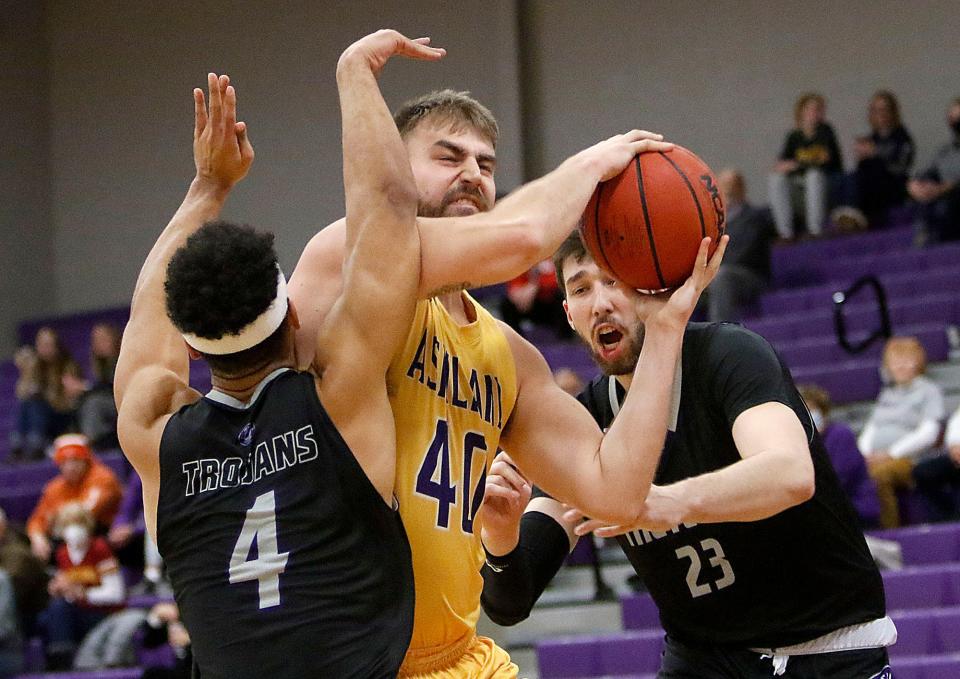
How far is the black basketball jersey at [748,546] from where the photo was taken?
3.66m

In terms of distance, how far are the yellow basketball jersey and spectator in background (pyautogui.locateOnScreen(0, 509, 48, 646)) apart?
6.60 meters

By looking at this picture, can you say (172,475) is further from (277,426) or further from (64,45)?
(64,45)

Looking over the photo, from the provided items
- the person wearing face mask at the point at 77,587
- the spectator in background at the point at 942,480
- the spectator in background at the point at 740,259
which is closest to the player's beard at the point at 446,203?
the spectator in background at the point at 942,480

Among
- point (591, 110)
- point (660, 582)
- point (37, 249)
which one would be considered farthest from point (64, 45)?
point (660, 582)

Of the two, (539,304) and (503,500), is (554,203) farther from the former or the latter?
(539,304)

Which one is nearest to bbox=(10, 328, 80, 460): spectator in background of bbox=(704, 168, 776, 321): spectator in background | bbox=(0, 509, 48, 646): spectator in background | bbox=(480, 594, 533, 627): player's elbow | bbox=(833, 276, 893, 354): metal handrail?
bbox=(0, 509, 48, 646): spectator in background

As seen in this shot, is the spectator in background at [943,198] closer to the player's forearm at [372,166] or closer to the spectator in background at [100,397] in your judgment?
the spectator in background at [100,397]

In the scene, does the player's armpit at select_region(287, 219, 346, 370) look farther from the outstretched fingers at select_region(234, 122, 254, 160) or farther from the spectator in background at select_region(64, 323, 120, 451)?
the spectator in background at select_region(64, 323, 120, 451)

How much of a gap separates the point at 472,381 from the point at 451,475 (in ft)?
0.81

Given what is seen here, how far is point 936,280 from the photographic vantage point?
10766 millimetres

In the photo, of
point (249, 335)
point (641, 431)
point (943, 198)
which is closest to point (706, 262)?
point (641, 431)

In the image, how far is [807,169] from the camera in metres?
12.6

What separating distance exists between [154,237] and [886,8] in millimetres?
8507

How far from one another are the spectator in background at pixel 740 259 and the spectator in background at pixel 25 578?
17.1 ft
